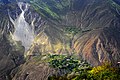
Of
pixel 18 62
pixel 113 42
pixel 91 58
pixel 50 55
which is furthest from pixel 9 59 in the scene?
pixel 113 42

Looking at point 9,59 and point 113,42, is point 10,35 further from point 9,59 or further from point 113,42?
point 113,42

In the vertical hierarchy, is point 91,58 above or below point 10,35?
below

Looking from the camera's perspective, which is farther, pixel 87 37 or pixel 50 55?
pixel 87 37

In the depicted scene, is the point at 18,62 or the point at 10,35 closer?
the point at 18,62

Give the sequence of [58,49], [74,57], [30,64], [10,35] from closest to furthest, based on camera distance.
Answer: [30,64] → [74,57] → [58,49] → [10,35]

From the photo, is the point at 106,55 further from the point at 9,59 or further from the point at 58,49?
the point at 9,59

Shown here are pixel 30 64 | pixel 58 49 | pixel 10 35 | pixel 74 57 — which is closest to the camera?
pixel 30 64

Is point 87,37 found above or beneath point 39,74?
above

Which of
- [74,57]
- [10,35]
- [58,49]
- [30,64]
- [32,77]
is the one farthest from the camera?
[10,35]

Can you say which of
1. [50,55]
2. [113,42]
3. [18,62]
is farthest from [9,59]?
[113,42]
